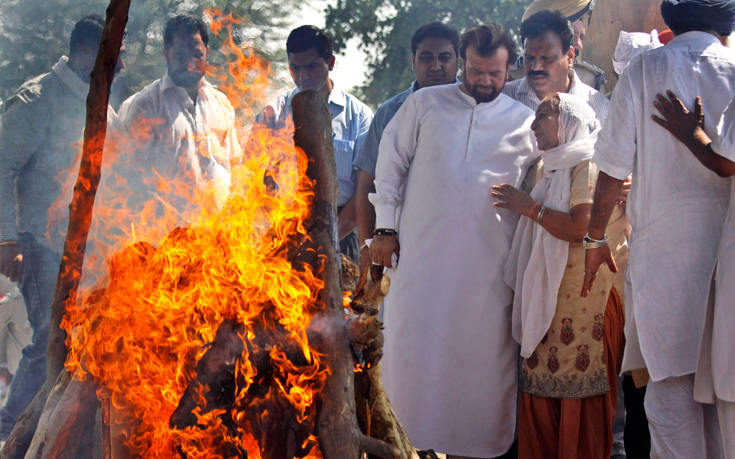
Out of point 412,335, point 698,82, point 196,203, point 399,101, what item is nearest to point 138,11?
point 196,203

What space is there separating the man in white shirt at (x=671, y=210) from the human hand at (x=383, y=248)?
4.00 feet

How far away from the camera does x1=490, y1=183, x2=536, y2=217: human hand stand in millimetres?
4207

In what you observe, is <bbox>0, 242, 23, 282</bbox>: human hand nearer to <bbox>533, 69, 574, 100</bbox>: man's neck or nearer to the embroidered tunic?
the embroidered tunic

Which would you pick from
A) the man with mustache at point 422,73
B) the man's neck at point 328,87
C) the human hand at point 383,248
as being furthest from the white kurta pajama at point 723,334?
the man's neck at point 328,87

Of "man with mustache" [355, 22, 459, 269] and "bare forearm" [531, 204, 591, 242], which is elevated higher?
"man with mustache" [355, 22, 459, 269]

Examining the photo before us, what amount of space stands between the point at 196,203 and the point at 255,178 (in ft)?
7.01

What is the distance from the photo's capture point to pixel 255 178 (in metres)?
3.11

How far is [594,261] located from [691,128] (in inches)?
33.0

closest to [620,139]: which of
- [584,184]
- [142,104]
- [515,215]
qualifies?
[584,184]

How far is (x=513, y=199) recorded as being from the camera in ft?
14.0

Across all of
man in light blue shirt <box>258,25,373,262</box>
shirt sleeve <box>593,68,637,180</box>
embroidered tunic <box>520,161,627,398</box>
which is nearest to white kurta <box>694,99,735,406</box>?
shirt sleeve <box>593,68,637,180</box>

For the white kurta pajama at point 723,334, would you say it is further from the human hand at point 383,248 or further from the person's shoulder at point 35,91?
the person's shoulder at point 35,91

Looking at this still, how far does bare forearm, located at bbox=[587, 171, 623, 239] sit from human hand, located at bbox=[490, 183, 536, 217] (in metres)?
0.40

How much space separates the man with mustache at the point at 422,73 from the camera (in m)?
5.22
